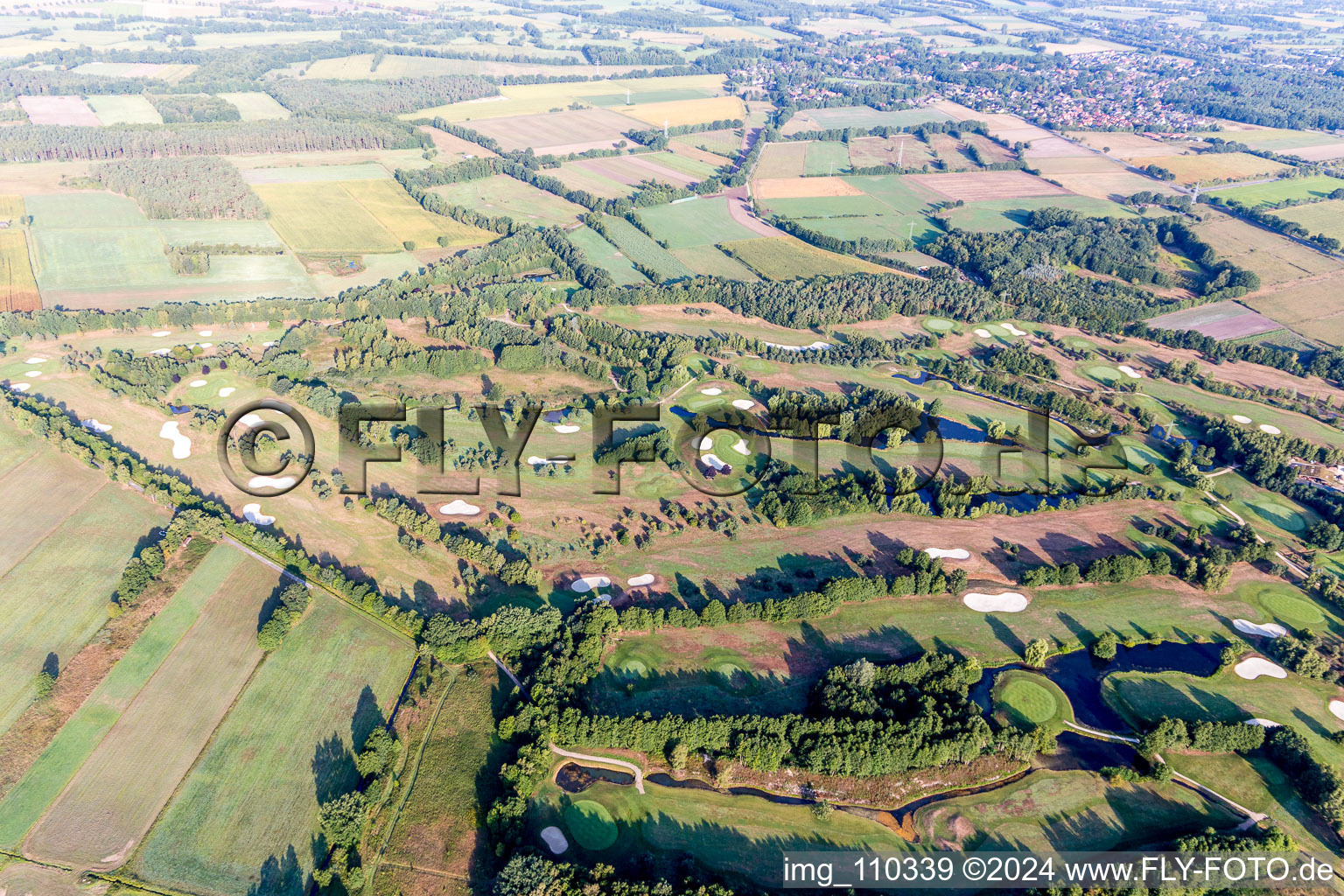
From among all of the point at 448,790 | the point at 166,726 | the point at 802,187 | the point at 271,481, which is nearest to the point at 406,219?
the point at 802,187

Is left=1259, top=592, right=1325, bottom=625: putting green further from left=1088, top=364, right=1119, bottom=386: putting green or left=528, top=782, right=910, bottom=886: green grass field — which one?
left=528, top=782, right=910, bottom=886: green grass field

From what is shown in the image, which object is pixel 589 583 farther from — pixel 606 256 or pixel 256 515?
pixel 606 256

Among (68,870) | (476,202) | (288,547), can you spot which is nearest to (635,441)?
(288,547)

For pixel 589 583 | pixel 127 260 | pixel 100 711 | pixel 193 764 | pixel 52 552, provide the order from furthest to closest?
pixel 127 260
pixel 52 552
pixel 589 583
pixel 100 711
pixel 193 764

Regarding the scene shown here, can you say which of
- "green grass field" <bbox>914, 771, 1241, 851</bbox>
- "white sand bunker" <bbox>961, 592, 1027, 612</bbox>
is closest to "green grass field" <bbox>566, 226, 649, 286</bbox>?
"white sand bunker" <bbox>961, 592, 1027, 612</bbox>

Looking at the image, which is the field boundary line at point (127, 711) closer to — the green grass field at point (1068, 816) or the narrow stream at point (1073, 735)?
the narrow stream at point (1073, 735)

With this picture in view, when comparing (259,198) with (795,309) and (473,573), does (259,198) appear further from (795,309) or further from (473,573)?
(473,573)

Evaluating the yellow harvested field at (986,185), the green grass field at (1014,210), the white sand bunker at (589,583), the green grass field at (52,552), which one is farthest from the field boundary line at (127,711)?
the yellow harvested field at (986,185)
